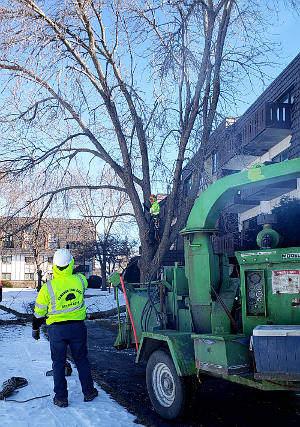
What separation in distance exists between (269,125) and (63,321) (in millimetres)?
12086

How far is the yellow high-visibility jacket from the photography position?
5102mm

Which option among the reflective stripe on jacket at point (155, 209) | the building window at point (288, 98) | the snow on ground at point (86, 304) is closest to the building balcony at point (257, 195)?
the building window at point (288, 98)

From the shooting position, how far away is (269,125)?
14812mm

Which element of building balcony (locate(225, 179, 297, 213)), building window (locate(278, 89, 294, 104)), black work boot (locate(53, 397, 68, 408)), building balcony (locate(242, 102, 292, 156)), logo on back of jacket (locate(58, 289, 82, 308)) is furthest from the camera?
building window (locate(278, 89, 294, 104))

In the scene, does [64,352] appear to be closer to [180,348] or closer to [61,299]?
[61,299]

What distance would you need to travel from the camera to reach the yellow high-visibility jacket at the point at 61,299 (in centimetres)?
510

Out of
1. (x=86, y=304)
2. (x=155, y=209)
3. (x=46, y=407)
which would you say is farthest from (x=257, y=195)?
(x=46, y=407)

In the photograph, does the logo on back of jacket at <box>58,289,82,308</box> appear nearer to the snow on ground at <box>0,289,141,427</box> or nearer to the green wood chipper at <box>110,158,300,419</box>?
the green wood chipper at <box>110,158,300,419</box>

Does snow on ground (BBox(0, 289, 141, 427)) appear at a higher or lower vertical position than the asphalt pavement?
higher

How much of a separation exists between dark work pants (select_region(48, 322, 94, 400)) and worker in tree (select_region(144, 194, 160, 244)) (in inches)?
202

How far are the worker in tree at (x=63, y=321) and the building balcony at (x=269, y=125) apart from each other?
1055 centimetres

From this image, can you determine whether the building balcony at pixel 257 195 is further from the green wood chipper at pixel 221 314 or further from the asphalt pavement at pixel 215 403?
the green wood chipper at pixel 221 314

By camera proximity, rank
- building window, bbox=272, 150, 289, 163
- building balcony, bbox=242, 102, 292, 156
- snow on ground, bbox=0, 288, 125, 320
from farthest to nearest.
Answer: building window, bbox=272, 150, 289, 163 → snow on ground, bbox=0, 288, 125, 320 → building balcony, bbox=242, 102, 292, 156

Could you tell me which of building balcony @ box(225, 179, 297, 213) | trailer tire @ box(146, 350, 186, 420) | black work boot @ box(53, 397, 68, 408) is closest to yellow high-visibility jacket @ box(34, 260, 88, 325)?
black work boot @ box(53, 397, 68, 408)
